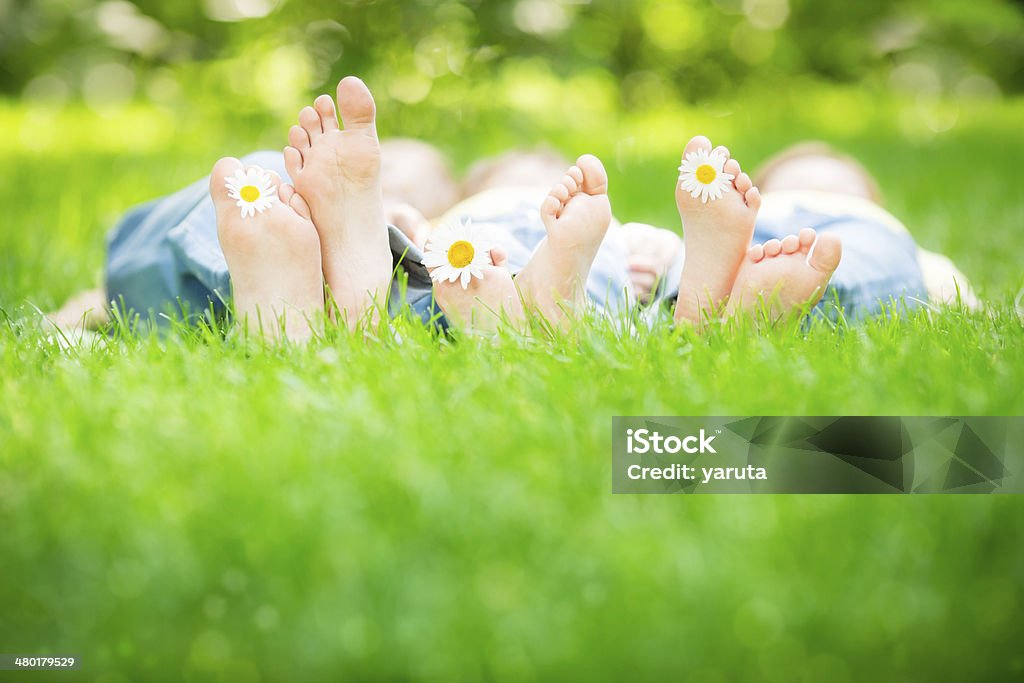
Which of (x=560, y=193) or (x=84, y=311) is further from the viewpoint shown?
(x=84, y=311)

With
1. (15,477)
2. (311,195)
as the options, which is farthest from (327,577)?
(311,195)

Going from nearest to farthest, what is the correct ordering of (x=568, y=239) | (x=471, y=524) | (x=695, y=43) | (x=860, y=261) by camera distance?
(x=471, y=524)
(x=568, y=239)
(x=860, y=261)
(x=695, y=43)

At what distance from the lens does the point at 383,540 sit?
739mm

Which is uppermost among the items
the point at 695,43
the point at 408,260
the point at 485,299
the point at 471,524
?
the point at 695,43

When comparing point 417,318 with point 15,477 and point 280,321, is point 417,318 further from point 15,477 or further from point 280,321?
point 15,477

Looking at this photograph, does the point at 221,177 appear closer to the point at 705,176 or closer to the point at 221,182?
the point at 221,182

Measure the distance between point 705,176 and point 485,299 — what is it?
0.32 meters

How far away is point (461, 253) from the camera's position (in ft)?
3.81

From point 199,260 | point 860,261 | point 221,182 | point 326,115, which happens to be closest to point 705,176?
point 860,261

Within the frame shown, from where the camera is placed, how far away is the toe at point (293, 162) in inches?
48.8

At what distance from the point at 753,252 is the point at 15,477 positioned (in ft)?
2.85

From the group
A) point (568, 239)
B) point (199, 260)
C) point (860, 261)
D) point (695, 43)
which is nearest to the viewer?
point (568, 239)

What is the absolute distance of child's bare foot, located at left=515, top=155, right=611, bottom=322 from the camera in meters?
1.16

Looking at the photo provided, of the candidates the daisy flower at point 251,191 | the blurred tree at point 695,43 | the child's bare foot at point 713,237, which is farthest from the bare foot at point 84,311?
the blurred tree at point 695,43
